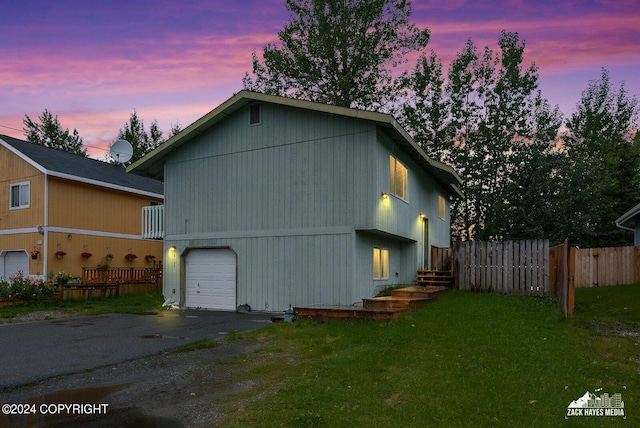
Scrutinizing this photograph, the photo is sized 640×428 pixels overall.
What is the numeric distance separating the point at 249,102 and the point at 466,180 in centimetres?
2180

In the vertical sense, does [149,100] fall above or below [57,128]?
below

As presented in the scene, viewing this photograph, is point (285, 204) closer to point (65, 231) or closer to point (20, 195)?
point (65, 231)

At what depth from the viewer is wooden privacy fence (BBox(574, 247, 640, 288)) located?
1967 centimetres

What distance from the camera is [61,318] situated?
14.3 meters

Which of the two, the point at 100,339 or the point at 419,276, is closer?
the point at 100,339

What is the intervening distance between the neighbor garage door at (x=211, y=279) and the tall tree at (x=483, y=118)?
20103mm

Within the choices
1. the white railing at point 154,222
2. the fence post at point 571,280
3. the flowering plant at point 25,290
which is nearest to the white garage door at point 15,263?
the flowering plant at point 25,290

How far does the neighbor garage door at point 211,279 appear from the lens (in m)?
15.6

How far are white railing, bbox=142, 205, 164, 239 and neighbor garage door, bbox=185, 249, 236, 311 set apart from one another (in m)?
2.05

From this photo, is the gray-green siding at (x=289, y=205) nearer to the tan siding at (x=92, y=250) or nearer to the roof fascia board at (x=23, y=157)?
the tan siding at (x=92, y=250)

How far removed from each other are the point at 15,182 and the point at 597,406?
937 inches

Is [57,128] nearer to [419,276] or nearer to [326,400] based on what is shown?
[419,276]

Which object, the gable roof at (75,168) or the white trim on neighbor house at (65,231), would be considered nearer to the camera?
the white trim on neighbor house at (65,231)

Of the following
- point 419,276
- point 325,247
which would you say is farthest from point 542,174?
point 325,247
